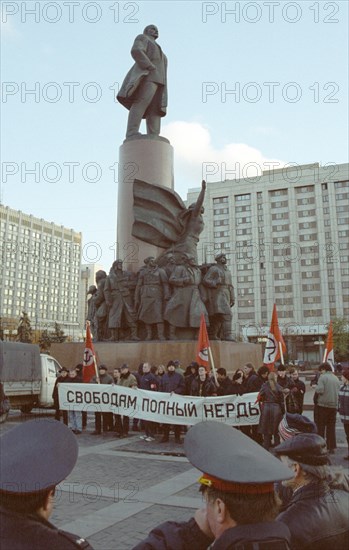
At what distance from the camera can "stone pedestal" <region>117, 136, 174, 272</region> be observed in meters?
19.3

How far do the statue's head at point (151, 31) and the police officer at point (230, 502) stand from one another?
921 inches

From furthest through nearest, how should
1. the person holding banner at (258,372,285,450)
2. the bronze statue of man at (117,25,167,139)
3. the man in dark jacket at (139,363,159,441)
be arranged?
the bronze statue of man at (117,25,167,139) < the man in dark jacket at (139,363,159,441) < the person holding banner at (258,372,285,450)

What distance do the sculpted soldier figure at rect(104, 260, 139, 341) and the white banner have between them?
603 cm

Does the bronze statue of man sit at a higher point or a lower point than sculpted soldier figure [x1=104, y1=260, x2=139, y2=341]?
higher

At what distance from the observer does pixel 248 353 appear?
59.5ft

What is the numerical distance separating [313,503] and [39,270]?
13681 centimetres

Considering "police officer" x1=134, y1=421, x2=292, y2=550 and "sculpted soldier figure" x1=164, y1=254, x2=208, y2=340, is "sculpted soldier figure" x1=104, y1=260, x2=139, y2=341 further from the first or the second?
"police officer" x1=134, y1=421, x2=292, y2=550

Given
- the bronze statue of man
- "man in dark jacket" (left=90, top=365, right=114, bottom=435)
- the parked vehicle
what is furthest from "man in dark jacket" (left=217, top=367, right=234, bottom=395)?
the bronze statue of man

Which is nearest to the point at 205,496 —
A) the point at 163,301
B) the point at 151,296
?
the point at 151,296

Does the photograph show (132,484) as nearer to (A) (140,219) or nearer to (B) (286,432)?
(B) (286,432)

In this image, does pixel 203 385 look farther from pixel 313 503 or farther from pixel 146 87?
pixel 146 87

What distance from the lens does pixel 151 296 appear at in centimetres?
1738

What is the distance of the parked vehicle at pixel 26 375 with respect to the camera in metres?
14.8

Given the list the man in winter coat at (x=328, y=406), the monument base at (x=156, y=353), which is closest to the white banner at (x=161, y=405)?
the man in winter coat at (x=328, y=406)
